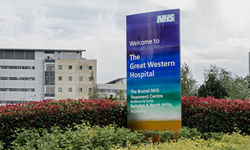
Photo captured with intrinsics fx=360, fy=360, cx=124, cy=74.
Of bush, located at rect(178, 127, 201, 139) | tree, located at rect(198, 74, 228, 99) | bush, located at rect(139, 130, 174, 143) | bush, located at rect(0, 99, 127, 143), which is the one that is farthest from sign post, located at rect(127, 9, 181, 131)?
tree, located at rect(198, 74, 228, 99)

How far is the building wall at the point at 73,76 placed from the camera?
320 feet

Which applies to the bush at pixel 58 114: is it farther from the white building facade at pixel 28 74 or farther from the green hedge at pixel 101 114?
the white building facade at pixel 28 74

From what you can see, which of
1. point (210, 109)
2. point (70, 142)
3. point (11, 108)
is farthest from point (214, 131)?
point (11, 108)

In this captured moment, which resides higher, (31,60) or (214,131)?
(31,60)

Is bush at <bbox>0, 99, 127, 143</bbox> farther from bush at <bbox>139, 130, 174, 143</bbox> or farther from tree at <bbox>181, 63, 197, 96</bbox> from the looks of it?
tree at <bbox>181, 63, 197, 96</bbox>

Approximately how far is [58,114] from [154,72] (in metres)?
3.07

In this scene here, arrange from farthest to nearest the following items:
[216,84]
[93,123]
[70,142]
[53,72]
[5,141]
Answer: [53,72] → [216,84] → [93,123] → [5,141] → [70,142]

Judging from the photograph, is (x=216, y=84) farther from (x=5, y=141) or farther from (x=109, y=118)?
(x=5, y=141)

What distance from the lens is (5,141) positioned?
393 inches

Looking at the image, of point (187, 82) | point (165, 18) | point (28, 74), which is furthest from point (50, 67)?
point (165, 18)

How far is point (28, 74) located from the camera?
97062 mm

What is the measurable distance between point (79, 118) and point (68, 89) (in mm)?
89169

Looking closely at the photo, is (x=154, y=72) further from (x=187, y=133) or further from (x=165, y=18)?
(x=187, y=133)

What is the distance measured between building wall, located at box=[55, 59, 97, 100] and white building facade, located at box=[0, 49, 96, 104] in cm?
27
